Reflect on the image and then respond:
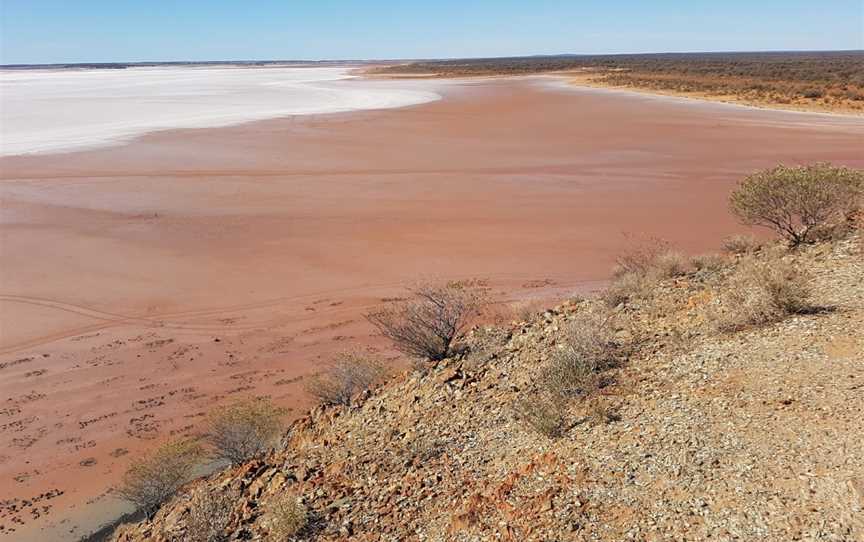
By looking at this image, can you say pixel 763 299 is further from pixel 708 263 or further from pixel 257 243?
pixel 257 243

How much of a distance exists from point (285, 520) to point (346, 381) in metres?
2.78

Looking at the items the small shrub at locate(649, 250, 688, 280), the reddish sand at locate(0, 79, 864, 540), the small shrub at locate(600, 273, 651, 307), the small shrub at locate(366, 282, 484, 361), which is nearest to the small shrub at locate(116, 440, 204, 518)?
the reddish sand at locate(0, 79, 864, 540)

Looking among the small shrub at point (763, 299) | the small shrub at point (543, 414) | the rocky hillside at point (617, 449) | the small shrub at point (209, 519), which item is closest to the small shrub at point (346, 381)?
the rocky hillside at point (617, 449)

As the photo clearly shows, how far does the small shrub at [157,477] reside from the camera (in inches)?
271

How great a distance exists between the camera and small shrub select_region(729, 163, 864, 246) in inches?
383

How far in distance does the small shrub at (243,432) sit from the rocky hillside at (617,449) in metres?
0.35

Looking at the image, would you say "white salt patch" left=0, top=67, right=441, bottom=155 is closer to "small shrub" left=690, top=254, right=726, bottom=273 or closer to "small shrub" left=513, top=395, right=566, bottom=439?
"small shrub" left=690, top=254, right=726, bottom=273

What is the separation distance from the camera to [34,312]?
1285cm

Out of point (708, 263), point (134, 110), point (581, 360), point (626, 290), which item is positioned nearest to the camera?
point (581, 360)

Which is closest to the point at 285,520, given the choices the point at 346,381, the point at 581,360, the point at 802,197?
the point at 346,381

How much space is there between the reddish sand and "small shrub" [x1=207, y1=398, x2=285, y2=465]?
1.08 metres

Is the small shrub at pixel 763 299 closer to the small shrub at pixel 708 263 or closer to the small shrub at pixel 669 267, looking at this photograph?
the small shrub at pixel 708 263

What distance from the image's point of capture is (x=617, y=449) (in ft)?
17.6

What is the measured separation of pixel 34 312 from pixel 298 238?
6.47 meters
